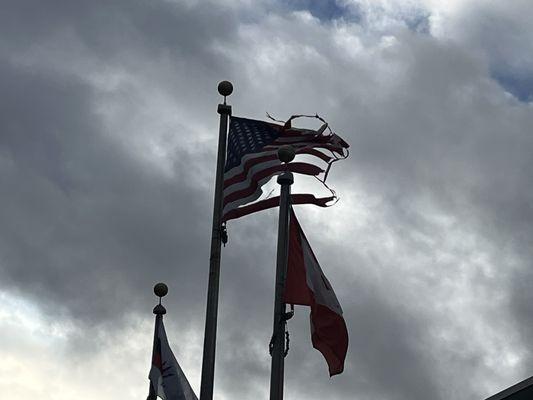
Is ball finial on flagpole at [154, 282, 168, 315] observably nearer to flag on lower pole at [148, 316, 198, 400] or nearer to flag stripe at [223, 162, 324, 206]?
flag on lower pole at [148, 316, 198, 400]

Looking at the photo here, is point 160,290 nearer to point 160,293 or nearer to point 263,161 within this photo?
point 160,293

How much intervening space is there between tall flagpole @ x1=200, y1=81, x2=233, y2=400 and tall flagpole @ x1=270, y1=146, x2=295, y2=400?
1.59m

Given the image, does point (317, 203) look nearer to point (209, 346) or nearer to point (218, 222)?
point (218, 222)

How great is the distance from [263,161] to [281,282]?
A: 2959mm

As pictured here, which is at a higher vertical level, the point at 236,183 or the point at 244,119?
the point at 244,119

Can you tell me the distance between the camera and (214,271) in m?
17.8

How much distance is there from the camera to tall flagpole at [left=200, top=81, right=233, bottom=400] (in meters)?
17.0

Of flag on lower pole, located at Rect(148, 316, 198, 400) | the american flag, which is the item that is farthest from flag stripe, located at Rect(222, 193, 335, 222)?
flag on lower pole, located at Rect(148, 316, 198, 400)

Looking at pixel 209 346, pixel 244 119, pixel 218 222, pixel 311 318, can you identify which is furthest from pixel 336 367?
pixel 244 119

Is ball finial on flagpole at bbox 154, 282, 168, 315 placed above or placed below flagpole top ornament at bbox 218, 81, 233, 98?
below

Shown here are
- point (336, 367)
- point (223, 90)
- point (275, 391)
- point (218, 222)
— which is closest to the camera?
point (275, 391)

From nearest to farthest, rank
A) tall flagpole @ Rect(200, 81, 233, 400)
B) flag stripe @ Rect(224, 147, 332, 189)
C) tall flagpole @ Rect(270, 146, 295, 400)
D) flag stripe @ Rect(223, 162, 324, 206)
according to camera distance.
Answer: tall flagpole @ Rect(270, 146, 295, 400) → tall flagpole @ Rect(200, 81, 233, 400) → flag stripe @ Rect(223, 162, 324, 206) → flag stripe @ Rect(224, 147, 332, 189)

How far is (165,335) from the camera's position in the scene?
20.7 metres

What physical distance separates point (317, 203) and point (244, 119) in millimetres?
2297
